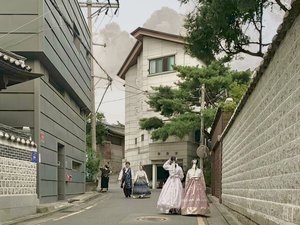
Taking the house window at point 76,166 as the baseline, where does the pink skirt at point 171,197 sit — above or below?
below

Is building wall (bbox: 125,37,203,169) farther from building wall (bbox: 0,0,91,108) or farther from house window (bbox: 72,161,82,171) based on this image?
building wall (bbox: 0,0,91,108)

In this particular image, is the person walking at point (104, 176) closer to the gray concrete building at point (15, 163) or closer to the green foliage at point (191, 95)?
the green foliage at point (191, 95)

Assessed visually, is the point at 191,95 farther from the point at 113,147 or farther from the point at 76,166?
the point at 113,147

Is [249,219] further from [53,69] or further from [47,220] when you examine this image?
[53,69]

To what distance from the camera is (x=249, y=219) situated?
1058 cm

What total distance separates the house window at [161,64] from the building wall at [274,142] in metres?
32.3

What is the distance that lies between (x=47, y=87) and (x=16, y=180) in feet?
19.4

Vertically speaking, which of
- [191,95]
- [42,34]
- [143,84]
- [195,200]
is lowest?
[195,200]

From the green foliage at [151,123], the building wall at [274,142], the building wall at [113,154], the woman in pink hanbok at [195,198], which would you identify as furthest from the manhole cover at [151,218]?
the building wall at [113,154]

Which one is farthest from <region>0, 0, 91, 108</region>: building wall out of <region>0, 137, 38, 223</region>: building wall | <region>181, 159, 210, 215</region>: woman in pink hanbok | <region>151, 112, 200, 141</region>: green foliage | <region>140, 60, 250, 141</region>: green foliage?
<region>140, 60, 250, 141</region>: green foliage

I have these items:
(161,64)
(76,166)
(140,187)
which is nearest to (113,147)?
(161,64)

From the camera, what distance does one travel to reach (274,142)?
783cm

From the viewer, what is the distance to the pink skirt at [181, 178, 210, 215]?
14898 mm

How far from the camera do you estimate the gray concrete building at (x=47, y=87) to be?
1822 cm
